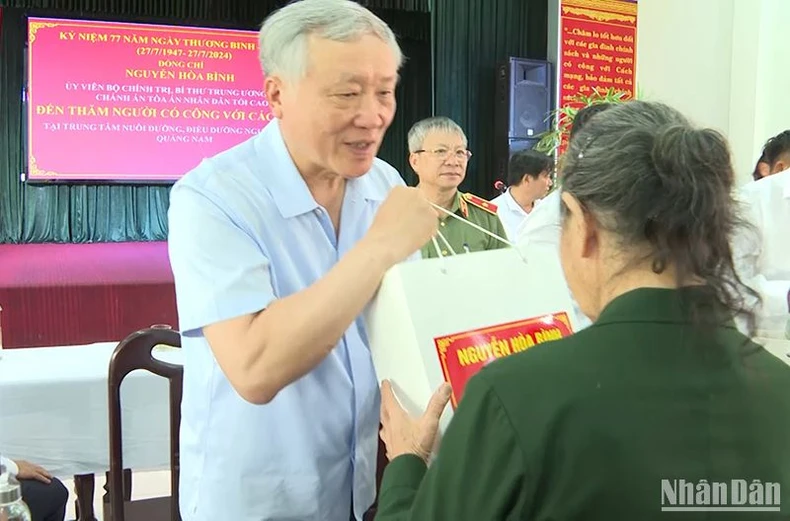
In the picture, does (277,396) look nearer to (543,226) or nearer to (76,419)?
(543,226)

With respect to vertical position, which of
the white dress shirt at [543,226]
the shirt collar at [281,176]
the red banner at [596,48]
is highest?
the red banner at [596,48]

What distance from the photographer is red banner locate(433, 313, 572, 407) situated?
852 mm

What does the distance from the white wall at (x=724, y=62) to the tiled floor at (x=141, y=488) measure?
442 centimetres

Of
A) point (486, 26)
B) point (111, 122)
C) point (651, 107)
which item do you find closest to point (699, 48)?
point (486, 26)

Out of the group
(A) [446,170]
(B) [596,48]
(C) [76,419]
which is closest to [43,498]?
(C) [76,419]

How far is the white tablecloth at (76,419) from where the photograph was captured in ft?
6.55

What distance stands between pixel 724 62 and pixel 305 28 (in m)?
6.60

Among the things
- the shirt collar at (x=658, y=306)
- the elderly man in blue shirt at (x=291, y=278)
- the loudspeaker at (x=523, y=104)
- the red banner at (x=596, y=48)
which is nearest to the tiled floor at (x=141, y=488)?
the elderly man in blue shirt at (x=291, y=278)

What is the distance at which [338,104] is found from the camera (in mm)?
960

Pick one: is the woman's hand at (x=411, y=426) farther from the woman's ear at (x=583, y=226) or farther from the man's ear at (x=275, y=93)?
the man's ear at (x=275, y=93)

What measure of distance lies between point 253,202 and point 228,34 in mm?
6343

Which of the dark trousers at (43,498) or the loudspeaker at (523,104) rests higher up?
the loudspeaker at (523,104)

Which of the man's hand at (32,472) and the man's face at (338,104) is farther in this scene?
the man's hand at (32,472)

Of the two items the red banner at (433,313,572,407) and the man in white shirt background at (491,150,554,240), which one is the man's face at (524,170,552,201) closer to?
the man in white shirt background at (491,150,554,240)
